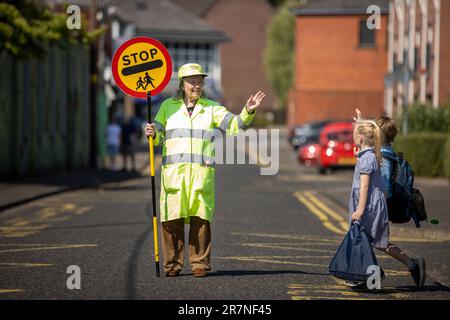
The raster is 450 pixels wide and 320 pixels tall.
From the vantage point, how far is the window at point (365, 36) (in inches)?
2404

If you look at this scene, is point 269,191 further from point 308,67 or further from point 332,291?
point 308,67

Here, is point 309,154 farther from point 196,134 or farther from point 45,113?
point 196,134

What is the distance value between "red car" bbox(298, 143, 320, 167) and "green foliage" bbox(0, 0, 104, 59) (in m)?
14.4

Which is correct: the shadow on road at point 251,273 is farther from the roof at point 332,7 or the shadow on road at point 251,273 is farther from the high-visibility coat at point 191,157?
the roof at point 332,7

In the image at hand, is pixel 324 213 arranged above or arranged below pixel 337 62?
below

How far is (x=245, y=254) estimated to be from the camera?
1150 cm

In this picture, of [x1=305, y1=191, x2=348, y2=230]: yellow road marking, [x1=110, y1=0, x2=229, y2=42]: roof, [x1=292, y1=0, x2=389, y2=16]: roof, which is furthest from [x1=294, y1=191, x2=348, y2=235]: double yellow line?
[x1=110, y1=0, x2=229, y2=42]: roof

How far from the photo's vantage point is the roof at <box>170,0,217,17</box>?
9800 cm

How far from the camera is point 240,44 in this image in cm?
9706

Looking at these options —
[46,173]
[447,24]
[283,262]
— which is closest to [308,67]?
[447,24]

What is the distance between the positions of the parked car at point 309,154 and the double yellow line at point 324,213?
1234 cm

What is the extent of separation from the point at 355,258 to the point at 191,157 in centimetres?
178

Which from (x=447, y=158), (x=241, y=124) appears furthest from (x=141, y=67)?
(x=447, y=158)

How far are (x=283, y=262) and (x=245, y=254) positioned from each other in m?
0.78
